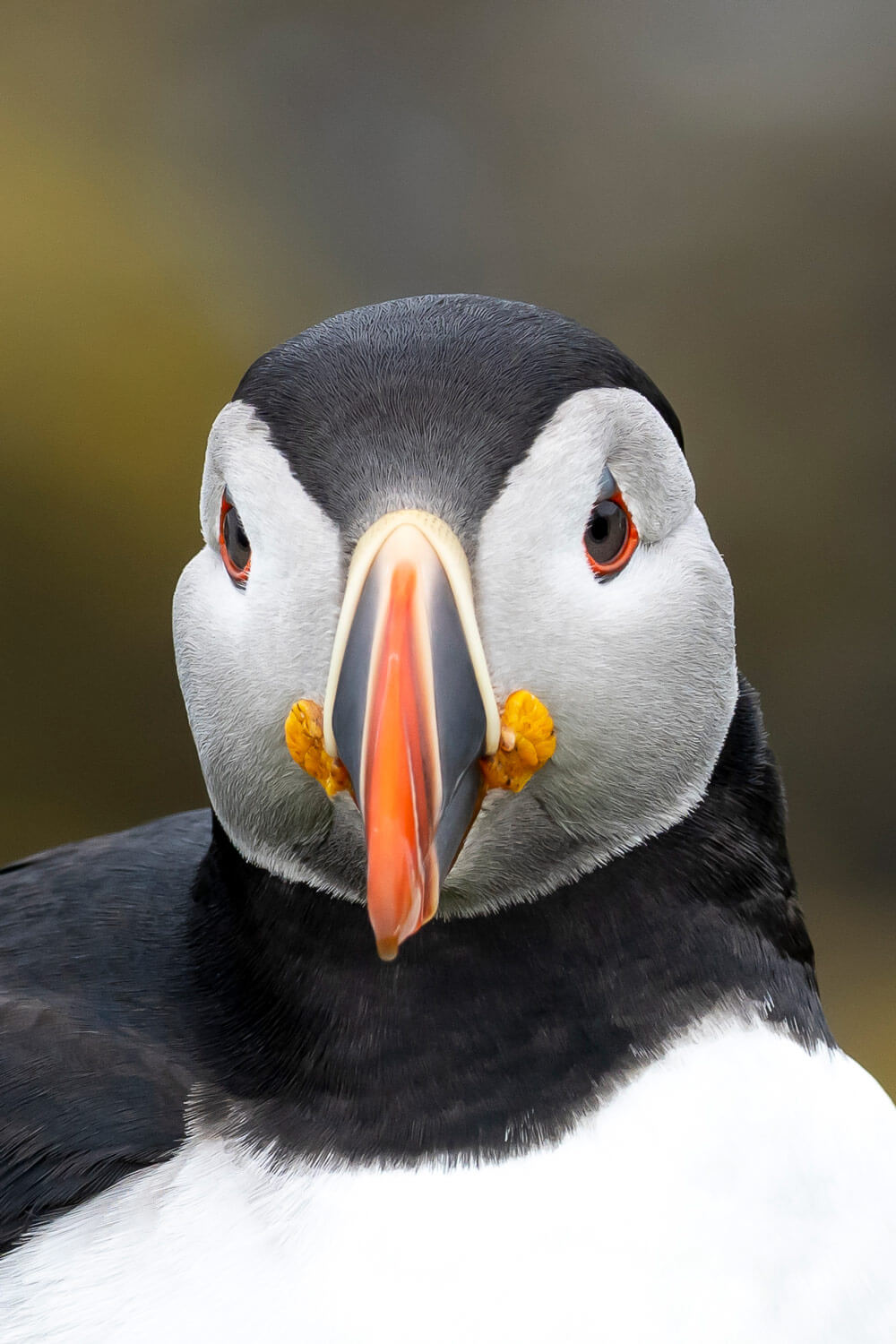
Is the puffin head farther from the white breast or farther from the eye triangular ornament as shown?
the white breast

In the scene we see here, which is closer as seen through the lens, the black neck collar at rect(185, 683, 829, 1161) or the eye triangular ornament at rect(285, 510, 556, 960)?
the eye triangular ornament at rect(285, 510, 556, 960)

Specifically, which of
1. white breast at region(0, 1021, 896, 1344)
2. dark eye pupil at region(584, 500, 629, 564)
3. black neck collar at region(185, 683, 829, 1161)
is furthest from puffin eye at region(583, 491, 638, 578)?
white breast at region(0, 1021, 896, 1344)

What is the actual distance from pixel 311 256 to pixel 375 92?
46 centimetres

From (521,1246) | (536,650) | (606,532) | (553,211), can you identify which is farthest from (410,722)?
(553,211)

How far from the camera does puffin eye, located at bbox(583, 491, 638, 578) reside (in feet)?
3.54

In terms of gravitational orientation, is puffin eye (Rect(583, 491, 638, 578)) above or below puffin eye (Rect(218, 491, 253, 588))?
below

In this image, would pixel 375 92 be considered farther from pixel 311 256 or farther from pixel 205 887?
pixel 205 887

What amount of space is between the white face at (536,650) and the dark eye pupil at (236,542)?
2cm

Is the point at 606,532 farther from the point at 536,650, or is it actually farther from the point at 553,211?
the point at 553,211

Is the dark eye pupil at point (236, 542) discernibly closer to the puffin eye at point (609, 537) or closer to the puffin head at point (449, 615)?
the puffin head at point (449, 615)

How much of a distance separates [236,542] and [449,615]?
0.78 feet

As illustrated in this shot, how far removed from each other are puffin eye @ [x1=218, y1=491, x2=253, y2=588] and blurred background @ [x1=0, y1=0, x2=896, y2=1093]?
2.19 metres

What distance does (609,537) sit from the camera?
43.1 inches

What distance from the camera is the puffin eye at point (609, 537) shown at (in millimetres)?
1079
